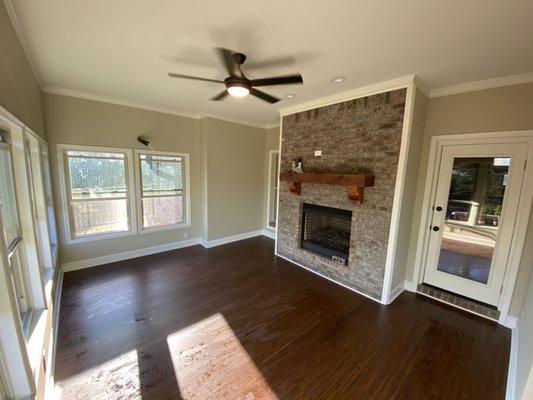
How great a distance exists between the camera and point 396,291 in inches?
124

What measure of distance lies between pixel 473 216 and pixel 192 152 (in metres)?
4.67

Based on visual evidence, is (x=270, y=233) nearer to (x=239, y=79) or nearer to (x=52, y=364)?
(x=239, y=79)

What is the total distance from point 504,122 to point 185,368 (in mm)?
4084

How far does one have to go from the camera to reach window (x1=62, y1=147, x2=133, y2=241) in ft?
11.5

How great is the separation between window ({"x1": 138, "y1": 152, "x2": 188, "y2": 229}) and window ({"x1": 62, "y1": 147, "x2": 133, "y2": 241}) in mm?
269

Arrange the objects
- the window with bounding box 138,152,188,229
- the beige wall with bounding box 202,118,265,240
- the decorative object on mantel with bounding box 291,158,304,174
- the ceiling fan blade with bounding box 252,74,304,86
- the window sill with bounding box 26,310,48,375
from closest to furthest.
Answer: the window sill with bounding box 26,310,48,375 < the ceiling fan blade with bounding box 252,74,304,86 < the decorative object on mantel with bounding box 291,158,304,174 < the window with bounding box 138,152,188,229 < the beige wall with bounding box 202,118,265,240

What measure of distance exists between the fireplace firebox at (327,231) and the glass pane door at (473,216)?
1277 mm

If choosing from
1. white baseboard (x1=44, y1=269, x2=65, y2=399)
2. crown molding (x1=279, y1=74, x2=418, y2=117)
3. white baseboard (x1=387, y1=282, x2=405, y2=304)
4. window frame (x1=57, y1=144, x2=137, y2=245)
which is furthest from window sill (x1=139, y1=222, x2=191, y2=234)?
white baseboard (x1=387, y1=282, x2=405, y2=304)

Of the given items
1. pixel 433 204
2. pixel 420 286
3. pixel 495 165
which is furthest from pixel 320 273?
pixel 495 165

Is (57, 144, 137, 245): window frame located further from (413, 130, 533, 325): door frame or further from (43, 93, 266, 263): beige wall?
(413, 130, 533, 325): door frame

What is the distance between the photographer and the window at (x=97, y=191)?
352 cm

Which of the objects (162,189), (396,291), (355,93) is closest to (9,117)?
(162,189)

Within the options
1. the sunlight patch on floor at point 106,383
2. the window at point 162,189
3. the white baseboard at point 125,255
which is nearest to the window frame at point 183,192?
the window at point 162,189

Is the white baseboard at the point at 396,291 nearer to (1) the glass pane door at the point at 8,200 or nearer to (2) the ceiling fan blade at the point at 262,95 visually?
(2) the ceiling fan blade at the point at 262,95
